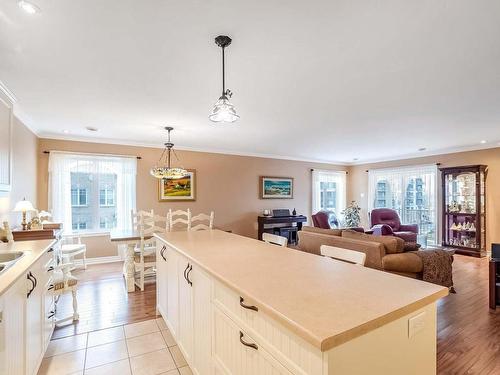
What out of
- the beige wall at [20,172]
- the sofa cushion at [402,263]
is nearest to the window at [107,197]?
the beige wall at [20,172]

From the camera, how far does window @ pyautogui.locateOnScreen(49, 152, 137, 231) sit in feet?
16.1

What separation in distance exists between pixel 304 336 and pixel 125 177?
17.9 ft

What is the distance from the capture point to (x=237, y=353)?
1.23m

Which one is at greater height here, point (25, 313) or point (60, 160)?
point (60, 160)

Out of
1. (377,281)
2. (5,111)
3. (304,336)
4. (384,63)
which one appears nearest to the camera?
(304,336)

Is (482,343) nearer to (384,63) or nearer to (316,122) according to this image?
(384,63)

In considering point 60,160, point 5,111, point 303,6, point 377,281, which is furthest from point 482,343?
point 60,160

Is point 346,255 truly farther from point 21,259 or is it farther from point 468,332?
point 21,259

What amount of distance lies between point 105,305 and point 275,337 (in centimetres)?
307

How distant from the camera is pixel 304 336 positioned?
798 mm

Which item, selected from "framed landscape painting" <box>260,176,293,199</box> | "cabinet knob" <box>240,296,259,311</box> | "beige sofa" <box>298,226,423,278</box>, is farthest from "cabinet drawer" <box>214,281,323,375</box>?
"framed landscape painting" <box>260,176,293,199</box>

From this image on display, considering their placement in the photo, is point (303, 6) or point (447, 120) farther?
point (447, 120)

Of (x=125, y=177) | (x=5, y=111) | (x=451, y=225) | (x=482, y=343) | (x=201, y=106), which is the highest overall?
(x=201, y=106)

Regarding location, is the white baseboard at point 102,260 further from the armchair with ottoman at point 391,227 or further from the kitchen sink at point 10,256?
the armchair with ottoman at point 391,227
